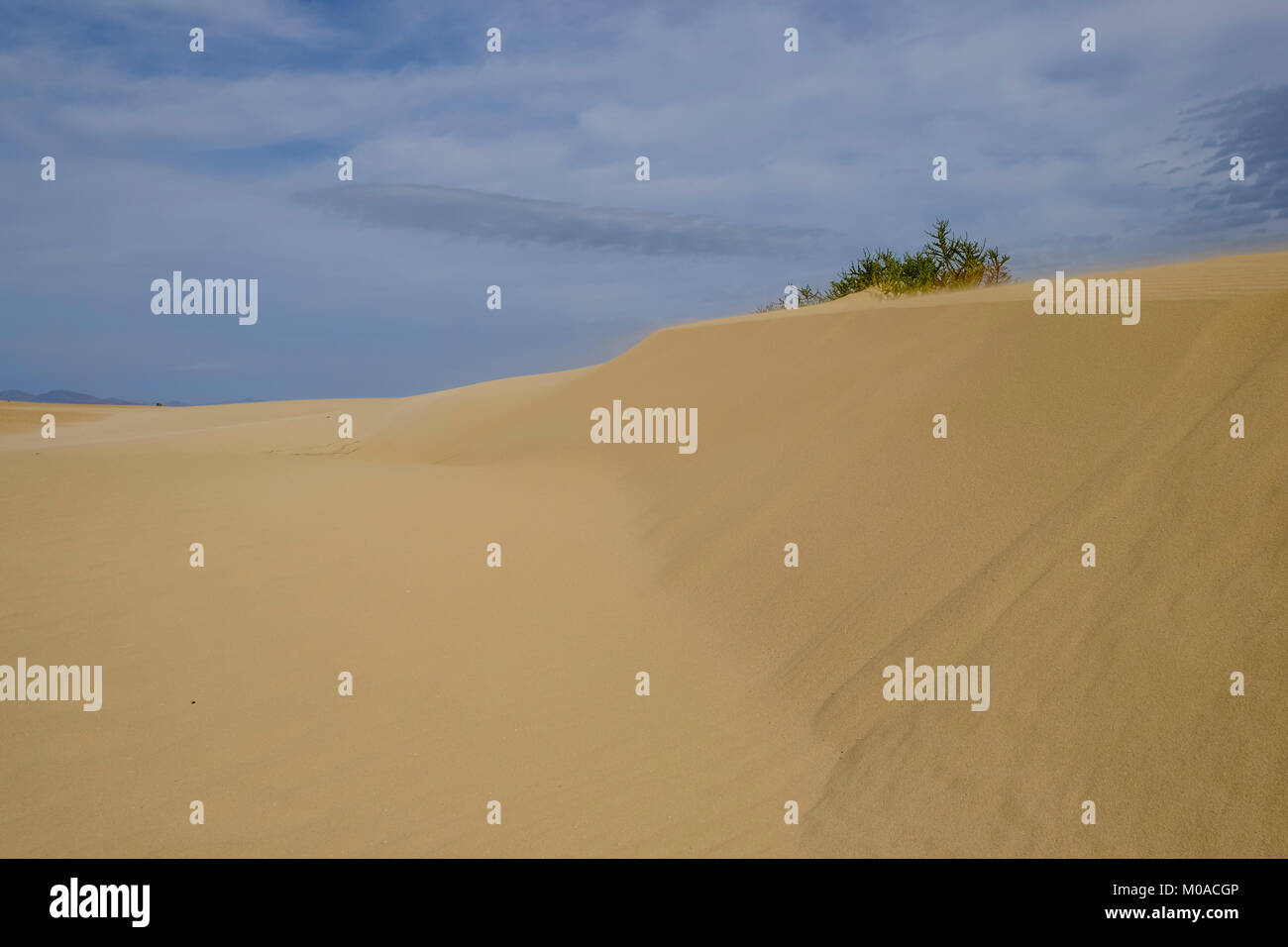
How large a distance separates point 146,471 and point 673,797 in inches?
443

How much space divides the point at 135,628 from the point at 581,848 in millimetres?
4369

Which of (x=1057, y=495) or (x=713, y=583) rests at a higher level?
(x=1057, y=495)

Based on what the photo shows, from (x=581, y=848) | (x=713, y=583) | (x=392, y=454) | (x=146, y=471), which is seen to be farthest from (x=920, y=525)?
(x=392, y=454)

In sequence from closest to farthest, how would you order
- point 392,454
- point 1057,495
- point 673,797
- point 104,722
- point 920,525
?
point 673,797 → point 104,722 → point 1057,495 → point 920,525 → point 392,454

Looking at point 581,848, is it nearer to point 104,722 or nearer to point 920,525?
point 104,722

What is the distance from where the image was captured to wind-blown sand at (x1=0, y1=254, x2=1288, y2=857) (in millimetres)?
3836

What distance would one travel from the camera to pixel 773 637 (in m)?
5.97

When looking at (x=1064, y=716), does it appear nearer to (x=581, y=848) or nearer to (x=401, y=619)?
(x=581, y=848)

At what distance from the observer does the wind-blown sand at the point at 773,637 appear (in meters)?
3.84

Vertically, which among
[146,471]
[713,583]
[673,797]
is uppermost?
[146,471]

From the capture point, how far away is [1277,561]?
4.02m
